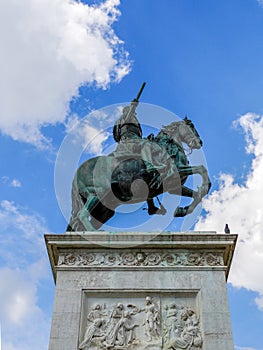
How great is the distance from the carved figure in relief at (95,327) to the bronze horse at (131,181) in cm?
265

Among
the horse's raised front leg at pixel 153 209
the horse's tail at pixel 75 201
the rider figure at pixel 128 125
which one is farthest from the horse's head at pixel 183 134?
the horse's tail at pixel 75 201

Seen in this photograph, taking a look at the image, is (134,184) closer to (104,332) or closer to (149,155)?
(149,155)

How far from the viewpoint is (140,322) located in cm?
1301

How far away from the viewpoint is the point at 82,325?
12914mm

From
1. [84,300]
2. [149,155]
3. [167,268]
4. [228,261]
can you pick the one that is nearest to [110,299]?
[84,300]

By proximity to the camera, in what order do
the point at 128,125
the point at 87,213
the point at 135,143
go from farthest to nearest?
1. the point at 128,125
2. the point at 135,143
3. the point at 87,213

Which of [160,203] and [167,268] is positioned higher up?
[160,203]

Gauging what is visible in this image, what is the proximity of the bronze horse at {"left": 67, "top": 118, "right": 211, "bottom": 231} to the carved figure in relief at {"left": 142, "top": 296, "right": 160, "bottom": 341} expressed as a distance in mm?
2860

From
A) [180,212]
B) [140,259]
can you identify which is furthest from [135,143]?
[140,259]

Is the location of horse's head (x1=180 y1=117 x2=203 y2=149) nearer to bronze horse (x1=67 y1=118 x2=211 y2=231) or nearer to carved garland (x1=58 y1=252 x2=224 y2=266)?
bronze horse (x1=67 y1=118 x2=211 y2=231)

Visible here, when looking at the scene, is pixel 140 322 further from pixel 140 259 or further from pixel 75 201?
pixel 75 201

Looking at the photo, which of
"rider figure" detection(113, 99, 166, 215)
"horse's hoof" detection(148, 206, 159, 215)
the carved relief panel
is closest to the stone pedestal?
the carved relief panel

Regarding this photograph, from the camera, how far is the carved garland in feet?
45.2

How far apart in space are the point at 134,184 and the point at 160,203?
910 millimetres
